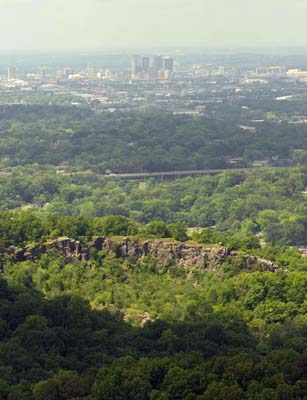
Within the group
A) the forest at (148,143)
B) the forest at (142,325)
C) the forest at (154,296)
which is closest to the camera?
the forest at (142,325)

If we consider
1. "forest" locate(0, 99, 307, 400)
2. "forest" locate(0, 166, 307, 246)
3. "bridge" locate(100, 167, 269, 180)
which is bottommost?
"bridge" locate(100, 167, 269, 180)

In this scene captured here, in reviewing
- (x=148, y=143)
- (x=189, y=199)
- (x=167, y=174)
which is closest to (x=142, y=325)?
(x=189, y=199)

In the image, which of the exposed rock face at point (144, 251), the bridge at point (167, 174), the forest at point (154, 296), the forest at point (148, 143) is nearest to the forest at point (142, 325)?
the forest at point (154, 296)

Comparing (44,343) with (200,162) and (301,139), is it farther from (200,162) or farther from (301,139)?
(301,139)

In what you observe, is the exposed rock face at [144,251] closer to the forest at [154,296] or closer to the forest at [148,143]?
the forest at [154,296]

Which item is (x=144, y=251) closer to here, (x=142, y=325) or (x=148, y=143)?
(x=142, y=325)

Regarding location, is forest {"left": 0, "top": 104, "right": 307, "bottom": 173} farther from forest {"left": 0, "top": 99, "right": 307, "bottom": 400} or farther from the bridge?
forest {"left": 0, "top": 99, "right": 307, "bottom": 400}

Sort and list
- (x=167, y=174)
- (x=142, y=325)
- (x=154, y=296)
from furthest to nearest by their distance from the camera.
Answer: (x=167, y=174), (x=154, y=296), (x=142, y=325)

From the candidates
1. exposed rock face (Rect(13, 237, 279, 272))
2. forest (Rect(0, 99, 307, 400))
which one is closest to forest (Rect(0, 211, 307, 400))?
forest (Rect(0, 99, 307, 400))
